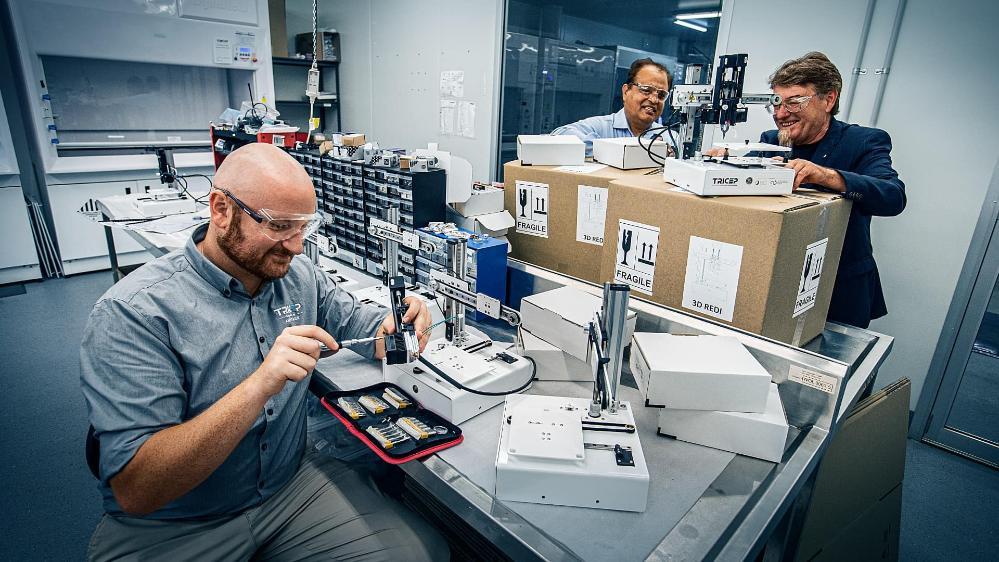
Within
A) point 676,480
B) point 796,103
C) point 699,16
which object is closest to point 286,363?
point 676,480

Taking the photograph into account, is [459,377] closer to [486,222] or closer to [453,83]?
[486,222]

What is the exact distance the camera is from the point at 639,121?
2.72m

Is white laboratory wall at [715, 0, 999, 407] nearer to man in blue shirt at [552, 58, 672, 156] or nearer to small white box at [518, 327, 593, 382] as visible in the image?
man in blue shirt at [552, 58, 672, 156]

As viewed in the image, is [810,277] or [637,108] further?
[637,108]

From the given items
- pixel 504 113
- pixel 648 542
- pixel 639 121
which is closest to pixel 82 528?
pixel 648 542

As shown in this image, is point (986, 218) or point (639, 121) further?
point (639, 121)

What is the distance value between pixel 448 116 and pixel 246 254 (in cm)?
345

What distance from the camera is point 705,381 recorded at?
112cm

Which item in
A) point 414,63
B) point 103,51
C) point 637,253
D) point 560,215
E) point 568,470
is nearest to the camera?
point 568,470

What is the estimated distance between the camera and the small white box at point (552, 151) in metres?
1.79

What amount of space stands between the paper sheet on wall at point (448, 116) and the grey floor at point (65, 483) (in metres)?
2.90

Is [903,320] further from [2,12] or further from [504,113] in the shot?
[2,12]

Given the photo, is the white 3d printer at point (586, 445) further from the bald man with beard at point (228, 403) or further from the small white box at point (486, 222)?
the small white box at point (486, 222)

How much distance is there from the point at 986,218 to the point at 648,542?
2.36 m
